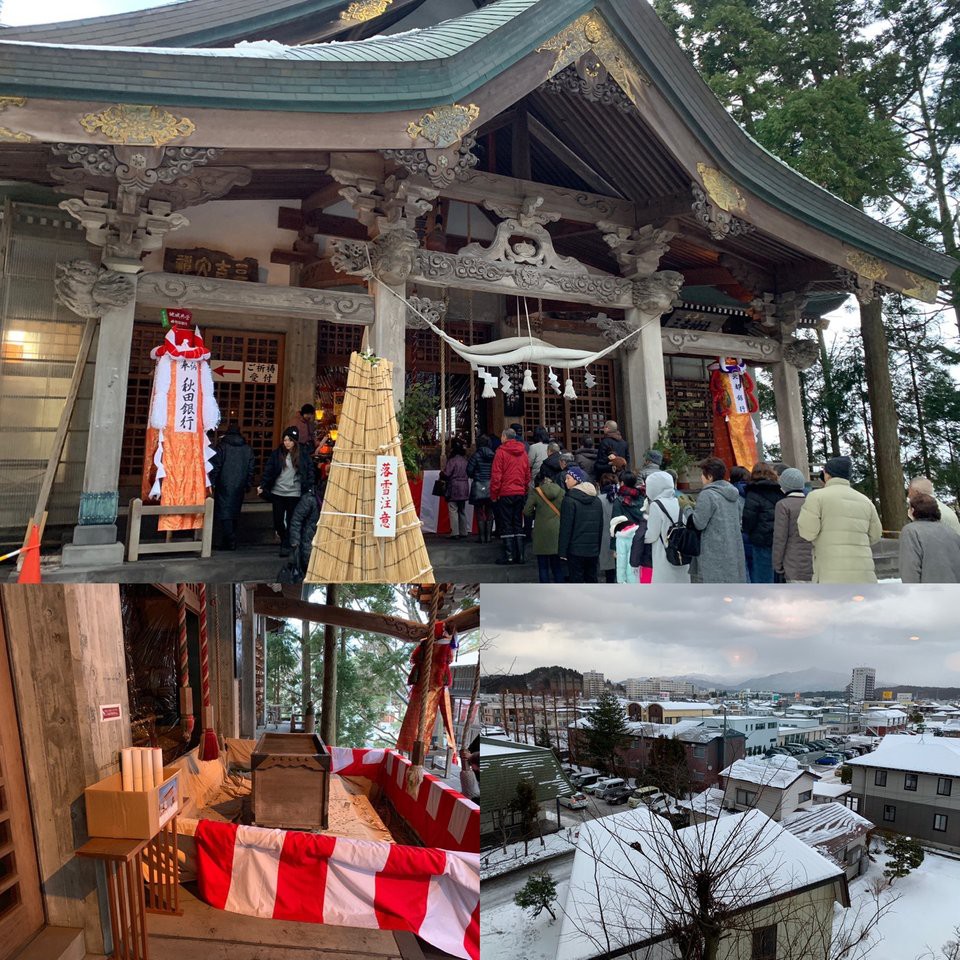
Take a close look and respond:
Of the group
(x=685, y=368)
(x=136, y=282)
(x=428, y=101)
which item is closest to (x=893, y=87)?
(x=685, y=368)

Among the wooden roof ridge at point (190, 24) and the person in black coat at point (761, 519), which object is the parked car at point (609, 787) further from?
the wooden roof ridge at point (190, 24)

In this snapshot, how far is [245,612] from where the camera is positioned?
11.9ft

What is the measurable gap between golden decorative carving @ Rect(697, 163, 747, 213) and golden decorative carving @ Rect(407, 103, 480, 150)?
282cm

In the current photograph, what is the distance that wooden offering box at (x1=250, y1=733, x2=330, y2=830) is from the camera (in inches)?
131

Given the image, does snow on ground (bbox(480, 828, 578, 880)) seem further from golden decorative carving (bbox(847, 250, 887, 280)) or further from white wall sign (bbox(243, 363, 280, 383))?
golden decorative carving (bbox(847, 250, 887, 280))

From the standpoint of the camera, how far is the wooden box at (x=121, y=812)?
9.12 ft

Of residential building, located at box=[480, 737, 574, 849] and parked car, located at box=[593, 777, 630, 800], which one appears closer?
residential building, located at box=[480, 737, 574, 849]

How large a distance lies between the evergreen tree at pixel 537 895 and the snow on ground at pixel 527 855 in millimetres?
72

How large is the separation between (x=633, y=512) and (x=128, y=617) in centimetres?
431

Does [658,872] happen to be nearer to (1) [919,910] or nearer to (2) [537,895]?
Result: (2) [537,895]

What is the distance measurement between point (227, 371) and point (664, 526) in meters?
5.69

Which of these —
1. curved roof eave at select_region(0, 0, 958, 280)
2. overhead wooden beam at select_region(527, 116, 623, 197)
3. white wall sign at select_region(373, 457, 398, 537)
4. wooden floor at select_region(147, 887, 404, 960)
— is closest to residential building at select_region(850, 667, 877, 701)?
wooden floor at select_region(147, 887, 404, 960)

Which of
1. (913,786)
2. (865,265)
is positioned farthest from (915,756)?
(865,265)

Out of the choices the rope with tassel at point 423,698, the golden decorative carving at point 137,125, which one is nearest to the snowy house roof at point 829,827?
the rope with tassel at point 423,698
